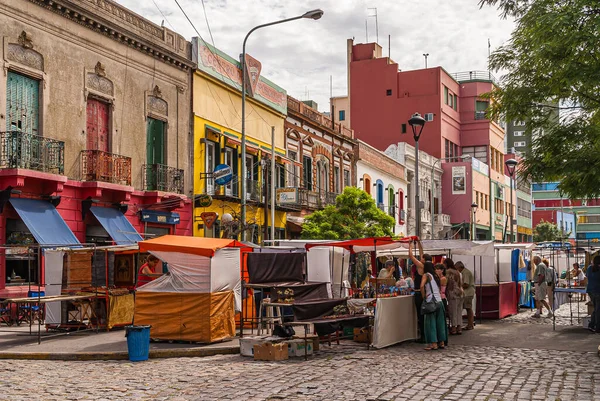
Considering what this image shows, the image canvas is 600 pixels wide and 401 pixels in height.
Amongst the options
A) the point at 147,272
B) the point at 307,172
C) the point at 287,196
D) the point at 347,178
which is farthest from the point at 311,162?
the point at 147,272

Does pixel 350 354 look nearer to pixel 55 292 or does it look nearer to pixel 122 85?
pixel 55 292

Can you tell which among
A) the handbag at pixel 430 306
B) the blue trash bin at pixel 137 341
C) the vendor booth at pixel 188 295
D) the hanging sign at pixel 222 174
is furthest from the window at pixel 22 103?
the handbag at pixel 430 306

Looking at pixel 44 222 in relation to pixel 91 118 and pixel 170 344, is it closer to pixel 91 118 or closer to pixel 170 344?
pixel 91 118

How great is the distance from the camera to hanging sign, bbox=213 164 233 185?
1185 inches

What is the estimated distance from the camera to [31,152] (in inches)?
848

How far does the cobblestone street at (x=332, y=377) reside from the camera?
1017cm

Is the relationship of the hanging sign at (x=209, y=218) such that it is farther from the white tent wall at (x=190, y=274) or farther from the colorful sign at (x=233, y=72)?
the white tent wall at (x=190, y=274)

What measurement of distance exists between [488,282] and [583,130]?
18.7ft

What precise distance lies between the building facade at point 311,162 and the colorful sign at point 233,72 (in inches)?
63.2

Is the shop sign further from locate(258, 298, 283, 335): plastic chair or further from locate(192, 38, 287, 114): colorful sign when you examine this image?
locate(258, 298, 283, 335): plastic chair

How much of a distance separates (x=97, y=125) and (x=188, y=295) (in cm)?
1123

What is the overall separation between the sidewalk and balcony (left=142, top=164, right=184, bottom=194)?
906 centimetres

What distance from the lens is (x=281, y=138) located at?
3834cm

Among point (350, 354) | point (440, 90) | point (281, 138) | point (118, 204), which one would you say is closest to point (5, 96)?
point (118, 204)
